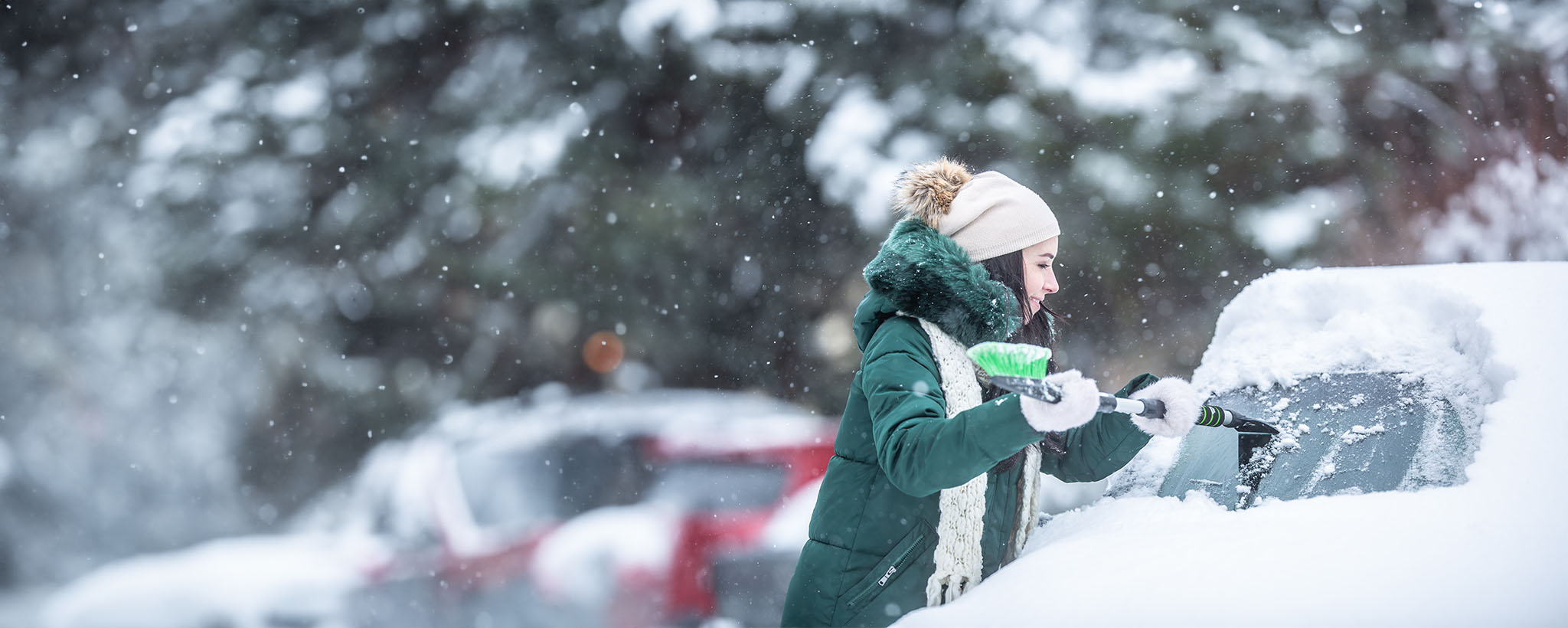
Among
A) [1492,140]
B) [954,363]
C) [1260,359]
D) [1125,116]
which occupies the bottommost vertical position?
[1492,140]

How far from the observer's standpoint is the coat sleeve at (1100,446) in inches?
72.7

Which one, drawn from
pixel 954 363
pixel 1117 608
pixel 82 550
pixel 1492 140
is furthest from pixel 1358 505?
pixel 82 550

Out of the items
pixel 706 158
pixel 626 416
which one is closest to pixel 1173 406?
pixel 706 158

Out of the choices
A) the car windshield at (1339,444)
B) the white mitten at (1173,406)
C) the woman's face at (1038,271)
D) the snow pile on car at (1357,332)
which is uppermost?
the woman's face at (1038,271)

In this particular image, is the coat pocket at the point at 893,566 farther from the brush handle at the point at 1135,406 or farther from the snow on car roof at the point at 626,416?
the snow on car roof at the point at 626,416

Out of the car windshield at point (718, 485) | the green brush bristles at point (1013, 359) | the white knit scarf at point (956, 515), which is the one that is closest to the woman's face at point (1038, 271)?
the white knit scarf at point (956, 515)

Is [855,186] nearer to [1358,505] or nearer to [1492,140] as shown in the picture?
[1492,140]

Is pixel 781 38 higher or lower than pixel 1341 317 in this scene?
higher

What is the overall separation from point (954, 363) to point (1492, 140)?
22.8 feet

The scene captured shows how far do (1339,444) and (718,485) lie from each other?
4.30m

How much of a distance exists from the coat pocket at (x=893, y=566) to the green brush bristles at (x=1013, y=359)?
0.33 meters

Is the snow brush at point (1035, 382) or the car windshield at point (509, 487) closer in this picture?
the snow brush at point (1035, 382)

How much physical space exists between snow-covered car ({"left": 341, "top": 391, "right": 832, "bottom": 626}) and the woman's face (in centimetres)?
349

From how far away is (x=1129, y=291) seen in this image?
22.4 ft
